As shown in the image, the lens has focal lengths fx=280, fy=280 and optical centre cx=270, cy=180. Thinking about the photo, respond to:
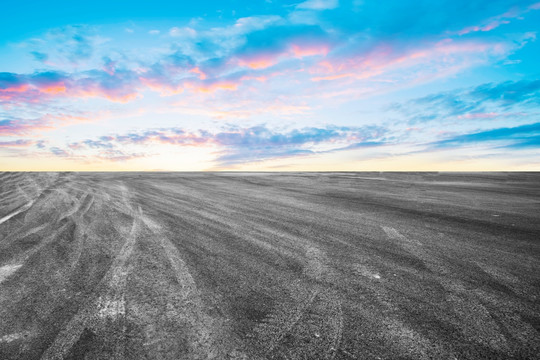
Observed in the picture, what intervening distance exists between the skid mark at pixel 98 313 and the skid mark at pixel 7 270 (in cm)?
123

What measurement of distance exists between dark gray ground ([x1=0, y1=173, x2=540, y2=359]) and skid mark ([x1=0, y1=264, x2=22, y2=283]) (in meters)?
0.03

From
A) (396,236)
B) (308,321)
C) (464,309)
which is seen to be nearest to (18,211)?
(308,321)

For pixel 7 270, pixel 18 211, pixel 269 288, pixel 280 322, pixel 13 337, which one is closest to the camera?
pixel 13 337

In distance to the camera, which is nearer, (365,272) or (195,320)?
(195,320)

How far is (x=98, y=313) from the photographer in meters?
2.61

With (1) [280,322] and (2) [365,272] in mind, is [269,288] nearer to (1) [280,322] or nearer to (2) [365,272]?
(1) [280,322]

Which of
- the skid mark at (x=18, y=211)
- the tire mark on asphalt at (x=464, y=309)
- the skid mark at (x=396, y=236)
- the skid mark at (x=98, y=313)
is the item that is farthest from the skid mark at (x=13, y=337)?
the skid mark at (x=18, y=211)

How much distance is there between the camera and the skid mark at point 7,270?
11.6 ft

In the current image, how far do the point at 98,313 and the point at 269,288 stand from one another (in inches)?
65.6

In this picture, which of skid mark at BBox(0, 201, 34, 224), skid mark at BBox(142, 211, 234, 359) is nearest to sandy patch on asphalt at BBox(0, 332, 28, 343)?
skid mark at BBox(142, 211, 234, 359)

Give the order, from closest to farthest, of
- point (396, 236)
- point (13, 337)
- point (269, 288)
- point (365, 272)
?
1. point (13, 337)
2. point (269, 288)
3. point (365, 272)
4. point (396, 236)

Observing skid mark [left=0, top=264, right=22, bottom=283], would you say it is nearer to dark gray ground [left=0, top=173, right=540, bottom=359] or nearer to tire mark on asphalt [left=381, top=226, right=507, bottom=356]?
dark gray ground [left=0, top=173, right=540, bottom=359]

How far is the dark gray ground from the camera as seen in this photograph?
2.19m

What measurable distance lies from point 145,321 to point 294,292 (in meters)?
1.46
